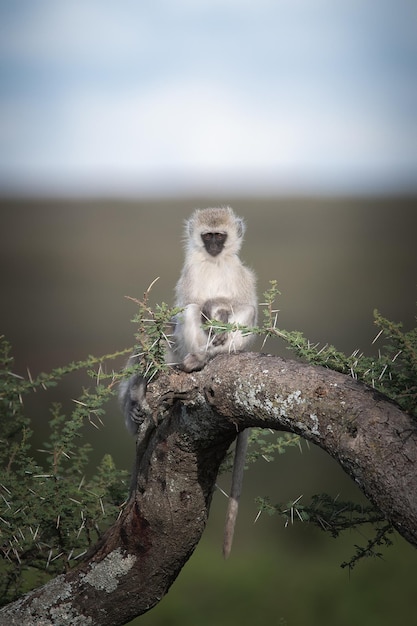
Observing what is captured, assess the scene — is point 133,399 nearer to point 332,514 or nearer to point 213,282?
point 213,282

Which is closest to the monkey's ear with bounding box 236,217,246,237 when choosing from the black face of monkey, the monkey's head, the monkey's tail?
the monkey's head

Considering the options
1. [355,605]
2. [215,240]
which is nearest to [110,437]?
[355,605]

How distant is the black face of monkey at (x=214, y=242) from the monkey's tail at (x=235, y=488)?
183 centimetres

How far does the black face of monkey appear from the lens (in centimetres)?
Result: 639

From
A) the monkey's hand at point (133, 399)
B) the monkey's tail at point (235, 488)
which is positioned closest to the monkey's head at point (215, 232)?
the monkey's hand at point (133, 399)

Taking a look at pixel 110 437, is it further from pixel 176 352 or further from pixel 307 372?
pixel 307 372

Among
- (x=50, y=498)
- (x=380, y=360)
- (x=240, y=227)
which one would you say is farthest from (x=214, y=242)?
(x=380, y=360)

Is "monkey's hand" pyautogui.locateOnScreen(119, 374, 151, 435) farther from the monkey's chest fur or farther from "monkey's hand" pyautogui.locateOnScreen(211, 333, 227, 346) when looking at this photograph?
the monkey's chest fur

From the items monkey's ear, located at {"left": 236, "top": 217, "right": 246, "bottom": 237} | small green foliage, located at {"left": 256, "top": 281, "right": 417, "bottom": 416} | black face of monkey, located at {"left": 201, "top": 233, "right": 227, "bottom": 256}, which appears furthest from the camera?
monkey's ear, located at {"left": 236, "top": 217, "right": 246, "bottom": 237}

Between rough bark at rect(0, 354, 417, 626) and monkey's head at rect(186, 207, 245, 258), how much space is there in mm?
2044

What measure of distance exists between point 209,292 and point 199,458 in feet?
6.06

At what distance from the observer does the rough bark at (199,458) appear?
3.48 metres

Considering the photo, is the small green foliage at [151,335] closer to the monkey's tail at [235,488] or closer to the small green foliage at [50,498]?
the small green foliage at [50,498]

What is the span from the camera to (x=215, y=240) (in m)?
6.45
